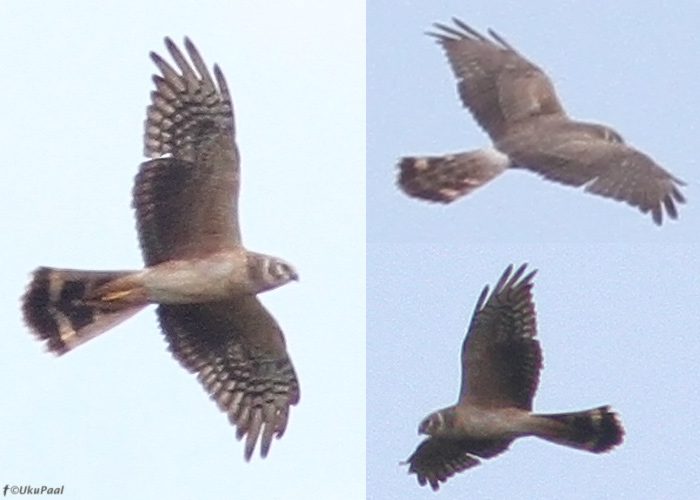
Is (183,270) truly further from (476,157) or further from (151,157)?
(476,157)

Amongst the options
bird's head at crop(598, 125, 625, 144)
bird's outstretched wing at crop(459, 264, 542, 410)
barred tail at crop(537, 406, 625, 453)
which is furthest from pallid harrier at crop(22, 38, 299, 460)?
bird's head at crop(598, 125, 625, 144)

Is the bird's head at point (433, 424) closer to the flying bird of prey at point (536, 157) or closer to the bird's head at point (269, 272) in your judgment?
the flying bird of prey at point (536, 157)

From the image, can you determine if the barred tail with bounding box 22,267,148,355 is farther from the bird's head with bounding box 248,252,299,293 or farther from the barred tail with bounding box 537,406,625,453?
the barred tail with bounding box 537,406,625,453

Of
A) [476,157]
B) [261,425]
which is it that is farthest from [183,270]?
[476,157]

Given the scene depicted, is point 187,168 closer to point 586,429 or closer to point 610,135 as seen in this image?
point 610,135

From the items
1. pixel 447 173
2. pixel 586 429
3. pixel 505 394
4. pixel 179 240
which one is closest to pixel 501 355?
pixel 505 394

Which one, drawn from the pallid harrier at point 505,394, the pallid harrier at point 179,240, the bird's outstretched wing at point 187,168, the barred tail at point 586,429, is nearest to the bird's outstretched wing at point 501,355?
the pallid harrier at point 505,394
